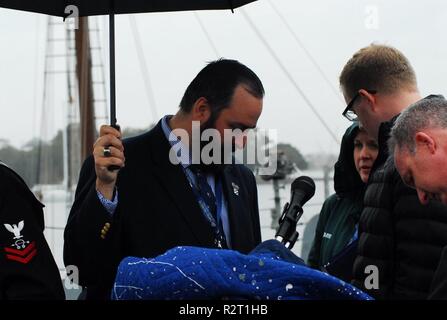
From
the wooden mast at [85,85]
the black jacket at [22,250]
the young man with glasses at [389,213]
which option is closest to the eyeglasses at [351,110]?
the young man with glasses at [389,213]

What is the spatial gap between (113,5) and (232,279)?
213 cm

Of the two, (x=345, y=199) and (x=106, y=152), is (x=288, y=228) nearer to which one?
(x=106, y=152)

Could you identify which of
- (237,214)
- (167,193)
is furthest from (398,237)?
(167,193)

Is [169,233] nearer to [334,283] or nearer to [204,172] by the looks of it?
[204,172]

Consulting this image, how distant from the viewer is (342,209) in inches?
170

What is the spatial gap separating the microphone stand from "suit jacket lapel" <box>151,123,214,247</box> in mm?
868

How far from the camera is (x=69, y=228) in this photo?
3369 mm

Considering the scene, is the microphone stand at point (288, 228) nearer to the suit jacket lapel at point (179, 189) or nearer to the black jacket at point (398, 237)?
the black jacket at point (398, 237)

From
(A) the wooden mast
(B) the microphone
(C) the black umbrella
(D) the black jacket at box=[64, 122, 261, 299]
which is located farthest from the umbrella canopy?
(A) the wooden mast

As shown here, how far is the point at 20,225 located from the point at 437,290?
1498 millimetres

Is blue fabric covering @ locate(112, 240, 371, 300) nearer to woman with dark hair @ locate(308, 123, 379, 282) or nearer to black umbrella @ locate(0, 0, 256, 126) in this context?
black umbrella @ locate(0, 0, 256, 126)

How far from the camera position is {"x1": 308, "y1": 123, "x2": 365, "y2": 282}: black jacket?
418 cm
